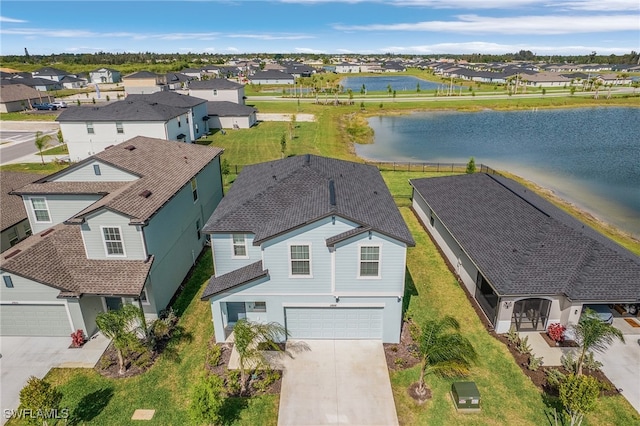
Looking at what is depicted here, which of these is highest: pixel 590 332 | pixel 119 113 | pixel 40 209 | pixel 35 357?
pixel 119 113

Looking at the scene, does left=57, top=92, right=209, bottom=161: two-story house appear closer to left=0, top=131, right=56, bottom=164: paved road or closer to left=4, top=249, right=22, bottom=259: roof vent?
left=0, top=131, right=56, bottom=164: paved road

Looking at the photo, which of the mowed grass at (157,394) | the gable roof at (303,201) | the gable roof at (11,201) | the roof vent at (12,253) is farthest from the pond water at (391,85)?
the mowed grass at (157,394)

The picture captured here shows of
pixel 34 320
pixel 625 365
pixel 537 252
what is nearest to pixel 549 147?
pixel 537 252

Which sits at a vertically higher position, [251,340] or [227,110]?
[227,110]

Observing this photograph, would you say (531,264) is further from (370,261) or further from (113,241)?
(113,241)

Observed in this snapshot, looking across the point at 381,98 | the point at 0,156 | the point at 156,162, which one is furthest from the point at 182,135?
the point at 381,98

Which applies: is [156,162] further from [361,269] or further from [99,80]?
[99,80]
